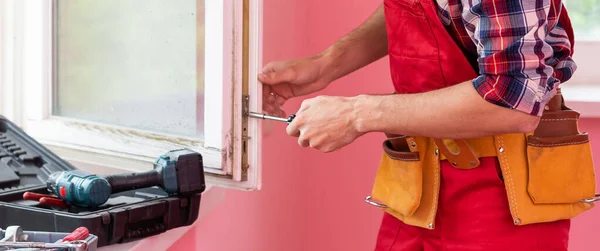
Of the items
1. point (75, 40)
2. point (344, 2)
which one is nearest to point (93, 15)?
point (75, 40)

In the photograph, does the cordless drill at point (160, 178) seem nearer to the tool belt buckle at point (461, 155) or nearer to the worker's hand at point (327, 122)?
the worker's hand at point (327, 122)

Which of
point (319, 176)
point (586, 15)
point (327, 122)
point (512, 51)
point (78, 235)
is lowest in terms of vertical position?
point (319, 176)

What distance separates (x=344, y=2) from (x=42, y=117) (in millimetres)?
852

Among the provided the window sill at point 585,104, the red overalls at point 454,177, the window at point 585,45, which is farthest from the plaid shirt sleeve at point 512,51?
the window at point 585,45

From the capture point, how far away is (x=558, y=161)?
1295 millimetres

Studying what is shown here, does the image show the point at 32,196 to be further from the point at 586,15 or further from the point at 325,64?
the point at 586,15

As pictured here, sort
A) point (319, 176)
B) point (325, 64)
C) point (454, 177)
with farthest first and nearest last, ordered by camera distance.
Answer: point (319, 176), point (325, 64), point (454, 177)

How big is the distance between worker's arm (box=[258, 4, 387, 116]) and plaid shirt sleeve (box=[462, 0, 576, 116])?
390mm

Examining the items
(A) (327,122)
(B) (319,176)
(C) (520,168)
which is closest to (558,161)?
(C) (520,168)

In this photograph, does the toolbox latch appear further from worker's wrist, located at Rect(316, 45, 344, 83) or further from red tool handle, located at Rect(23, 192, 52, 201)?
worker's wrist, located at Rect(316, 45, 344, 83)

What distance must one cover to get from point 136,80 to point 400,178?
47cm

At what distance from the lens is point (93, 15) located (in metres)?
1.51

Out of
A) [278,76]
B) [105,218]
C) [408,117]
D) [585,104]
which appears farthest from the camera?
[585,104]

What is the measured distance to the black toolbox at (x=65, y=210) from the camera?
1.07 metres
